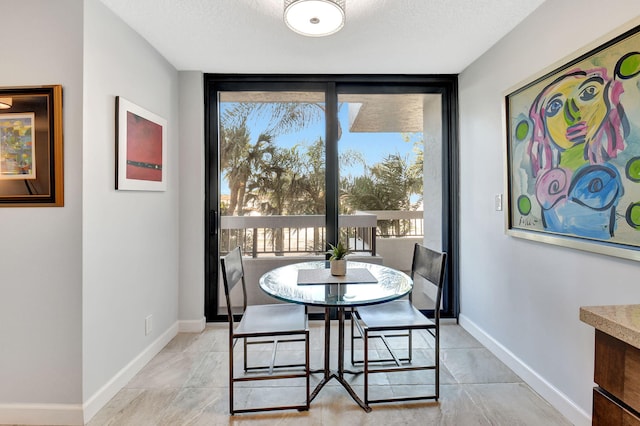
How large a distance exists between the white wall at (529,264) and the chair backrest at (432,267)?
63cm

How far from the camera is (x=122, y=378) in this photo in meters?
2.16

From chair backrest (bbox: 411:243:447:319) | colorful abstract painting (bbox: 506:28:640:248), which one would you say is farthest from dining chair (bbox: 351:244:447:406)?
colorful abstract painting (bbox: 506:28:640:248)

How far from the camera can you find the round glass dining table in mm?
1736

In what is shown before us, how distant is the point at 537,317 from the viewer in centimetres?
212

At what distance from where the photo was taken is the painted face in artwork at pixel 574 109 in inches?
64.6

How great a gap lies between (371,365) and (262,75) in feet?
8.89

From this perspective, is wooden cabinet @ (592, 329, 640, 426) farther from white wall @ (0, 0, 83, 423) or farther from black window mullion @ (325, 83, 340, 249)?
black window mullion @ (325, 83, 340, 249)

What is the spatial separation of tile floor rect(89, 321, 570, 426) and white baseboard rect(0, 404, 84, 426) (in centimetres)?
11

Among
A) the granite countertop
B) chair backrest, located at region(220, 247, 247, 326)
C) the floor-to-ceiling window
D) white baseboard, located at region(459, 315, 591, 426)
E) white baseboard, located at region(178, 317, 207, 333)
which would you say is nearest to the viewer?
the granite countertop

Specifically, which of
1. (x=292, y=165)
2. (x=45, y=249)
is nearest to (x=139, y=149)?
(x=45, y=249)

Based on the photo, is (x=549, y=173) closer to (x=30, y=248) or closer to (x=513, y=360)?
(x=513, y=360)

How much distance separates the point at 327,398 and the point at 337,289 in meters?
0.71

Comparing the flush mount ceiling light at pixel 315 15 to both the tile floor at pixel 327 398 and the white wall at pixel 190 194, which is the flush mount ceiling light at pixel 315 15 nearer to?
the white wall at pixel 190 194

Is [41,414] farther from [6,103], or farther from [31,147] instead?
[6,103]
